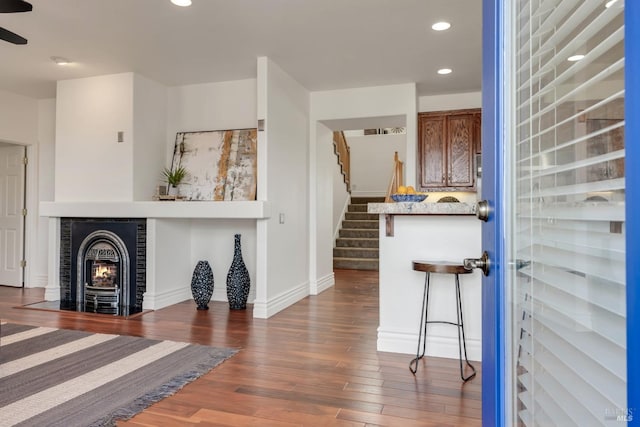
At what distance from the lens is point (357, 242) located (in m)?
8.23

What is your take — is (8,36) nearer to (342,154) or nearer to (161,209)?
(161,209)

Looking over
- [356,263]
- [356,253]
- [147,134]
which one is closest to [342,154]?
[356,253]

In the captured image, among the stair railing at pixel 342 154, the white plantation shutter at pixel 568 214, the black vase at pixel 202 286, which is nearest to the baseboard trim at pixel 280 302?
the black vase at pixel 202 286

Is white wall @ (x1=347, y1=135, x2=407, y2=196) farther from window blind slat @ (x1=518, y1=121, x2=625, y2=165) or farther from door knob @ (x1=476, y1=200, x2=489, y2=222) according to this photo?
window blind slat @ (x1=518, y1=121, x2=625, y2=165)

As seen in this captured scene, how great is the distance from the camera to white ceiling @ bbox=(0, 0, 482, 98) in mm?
3236

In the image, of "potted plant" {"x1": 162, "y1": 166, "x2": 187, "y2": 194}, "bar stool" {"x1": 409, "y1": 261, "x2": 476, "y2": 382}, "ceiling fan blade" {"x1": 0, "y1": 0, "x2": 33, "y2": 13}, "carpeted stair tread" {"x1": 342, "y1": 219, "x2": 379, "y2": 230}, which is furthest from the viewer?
"carpeted stair tread" {"x1": 342, "y1": 219, "x2": 379, "y2": 230}

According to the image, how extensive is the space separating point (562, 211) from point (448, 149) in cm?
489

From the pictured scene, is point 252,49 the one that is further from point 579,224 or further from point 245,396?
point 579,224

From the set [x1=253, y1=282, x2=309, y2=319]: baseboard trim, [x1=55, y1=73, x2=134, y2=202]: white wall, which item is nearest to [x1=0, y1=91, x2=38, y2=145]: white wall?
[x1=55, y1=73, x2=134, y2=202]: white wall

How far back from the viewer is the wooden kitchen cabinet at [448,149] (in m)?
5.27

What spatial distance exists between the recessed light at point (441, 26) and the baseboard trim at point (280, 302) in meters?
3.07

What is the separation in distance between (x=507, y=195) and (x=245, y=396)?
1.96 meters

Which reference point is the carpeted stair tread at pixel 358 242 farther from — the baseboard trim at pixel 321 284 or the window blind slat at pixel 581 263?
the window blind slat at pixel 581 263

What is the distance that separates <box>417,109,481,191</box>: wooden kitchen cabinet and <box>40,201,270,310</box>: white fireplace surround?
233 centimetres
